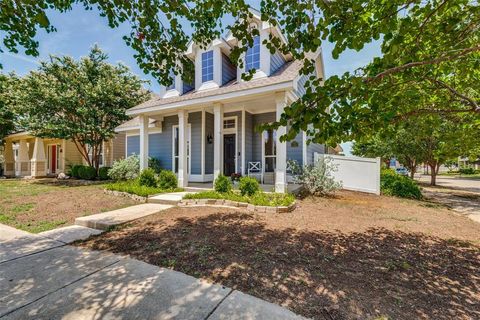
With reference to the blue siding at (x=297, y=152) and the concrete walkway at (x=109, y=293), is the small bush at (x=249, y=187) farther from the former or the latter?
the concrete walkway at (x=109, y=293)

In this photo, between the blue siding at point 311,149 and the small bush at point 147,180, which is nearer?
the small bush at point 147,180

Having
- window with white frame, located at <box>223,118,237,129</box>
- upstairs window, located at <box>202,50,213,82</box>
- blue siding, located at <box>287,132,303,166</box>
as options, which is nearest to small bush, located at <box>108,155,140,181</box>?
window with white frame, located at <box>223,118,237,129</box>

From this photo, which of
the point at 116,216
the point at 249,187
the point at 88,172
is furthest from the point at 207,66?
the point at 88,172

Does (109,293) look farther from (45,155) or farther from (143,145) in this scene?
(45,155)

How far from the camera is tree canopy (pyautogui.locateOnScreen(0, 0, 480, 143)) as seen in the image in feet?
8.89

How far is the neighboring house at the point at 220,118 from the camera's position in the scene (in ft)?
28.0

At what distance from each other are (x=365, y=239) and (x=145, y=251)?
13.2ft

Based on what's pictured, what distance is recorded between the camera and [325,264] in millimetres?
3322

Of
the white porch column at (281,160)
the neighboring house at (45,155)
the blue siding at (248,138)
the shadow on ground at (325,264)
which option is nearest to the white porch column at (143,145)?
the blue siding at (248,138)

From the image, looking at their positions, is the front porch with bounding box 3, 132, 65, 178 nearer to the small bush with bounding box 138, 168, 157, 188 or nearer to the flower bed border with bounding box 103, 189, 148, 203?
the flower bed border with bounding box 103, 189, 148, 203

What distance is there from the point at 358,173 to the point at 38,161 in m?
21.3

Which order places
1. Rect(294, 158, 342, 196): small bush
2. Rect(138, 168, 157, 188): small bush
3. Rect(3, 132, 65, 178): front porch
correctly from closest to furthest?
Rect(294, 158, 342, 196): small bush, Rect(138, 168, 157, 188): small bush, Rect(3, 132, 65, 178): front porch

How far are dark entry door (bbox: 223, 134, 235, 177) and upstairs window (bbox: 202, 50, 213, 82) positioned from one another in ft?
9.05

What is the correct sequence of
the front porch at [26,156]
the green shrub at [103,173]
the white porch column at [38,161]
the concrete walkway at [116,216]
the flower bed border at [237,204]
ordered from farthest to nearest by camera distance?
the front porch at [26,156] < the white porch column at [38,161] < the green shrub at [103,173] < the flower bed border at [237,204] < the concrete walkway at [116,216]
